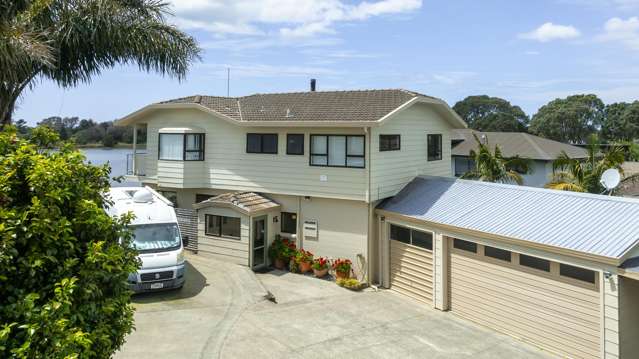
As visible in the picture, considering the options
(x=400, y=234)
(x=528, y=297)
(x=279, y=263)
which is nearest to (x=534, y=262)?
(x=528, y=297)

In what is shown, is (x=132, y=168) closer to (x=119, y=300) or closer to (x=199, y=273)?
(x=199, y=273)

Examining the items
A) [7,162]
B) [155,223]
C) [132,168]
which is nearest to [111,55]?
[155,223]

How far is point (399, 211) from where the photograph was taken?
16266 millimetres

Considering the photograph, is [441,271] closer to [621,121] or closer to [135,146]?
[135,146]

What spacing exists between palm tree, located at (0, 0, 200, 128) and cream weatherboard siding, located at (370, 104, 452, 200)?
25.0 feet

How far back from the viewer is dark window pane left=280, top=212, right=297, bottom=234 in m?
18.8

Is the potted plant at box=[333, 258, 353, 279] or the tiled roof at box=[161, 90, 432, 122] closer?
the potted plant at box=[333, 258, 353, 279]

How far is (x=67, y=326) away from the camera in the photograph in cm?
450

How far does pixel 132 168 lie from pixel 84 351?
18857 mm

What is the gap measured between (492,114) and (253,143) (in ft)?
320

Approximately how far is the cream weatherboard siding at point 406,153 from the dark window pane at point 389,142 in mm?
154

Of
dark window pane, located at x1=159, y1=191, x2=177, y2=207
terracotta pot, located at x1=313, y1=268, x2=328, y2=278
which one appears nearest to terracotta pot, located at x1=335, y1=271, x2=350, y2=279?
terracotta pot, located at x1=313, y1=268, x2=328, y2=278

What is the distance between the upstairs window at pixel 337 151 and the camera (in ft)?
56.0

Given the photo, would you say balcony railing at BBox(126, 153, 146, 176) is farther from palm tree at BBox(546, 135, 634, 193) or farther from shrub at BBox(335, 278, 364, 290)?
palm tree at BBox(546, 135, 634, 193)
